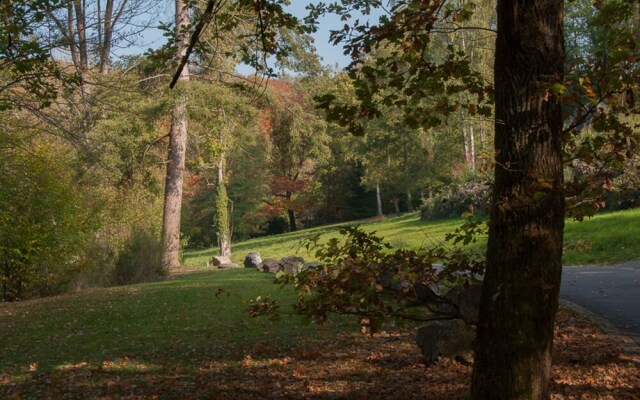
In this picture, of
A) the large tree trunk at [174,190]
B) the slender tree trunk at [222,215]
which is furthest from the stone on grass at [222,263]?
the slender tree trunk at [222,215]

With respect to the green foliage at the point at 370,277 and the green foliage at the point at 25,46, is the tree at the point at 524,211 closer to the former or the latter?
the green foliage at the point at 370,277

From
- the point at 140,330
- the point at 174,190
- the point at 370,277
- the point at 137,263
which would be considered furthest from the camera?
the point at 174,190

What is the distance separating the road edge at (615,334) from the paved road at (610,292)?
0.25 ft

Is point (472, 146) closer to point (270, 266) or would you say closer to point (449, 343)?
point (270, 266)

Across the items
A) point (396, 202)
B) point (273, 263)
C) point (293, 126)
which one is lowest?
point (273, 263)

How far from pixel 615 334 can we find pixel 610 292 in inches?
139

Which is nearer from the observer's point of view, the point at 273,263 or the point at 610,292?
the point at 610,292

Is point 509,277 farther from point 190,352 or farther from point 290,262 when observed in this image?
point 290,262

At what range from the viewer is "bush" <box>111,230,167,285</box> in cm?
2052

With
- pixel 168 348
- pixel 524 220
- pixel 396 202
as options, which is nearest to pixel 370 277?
pixel 524 220

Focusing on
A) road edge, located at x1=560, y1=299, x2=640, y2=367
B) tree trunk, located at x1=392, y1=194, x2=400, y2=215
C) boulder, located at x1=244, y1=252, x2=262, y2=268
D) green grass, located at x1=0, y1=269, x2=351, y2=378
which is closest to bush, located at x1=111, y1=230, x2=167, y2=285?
boulder, located at x1=244, y1=252, x2=262, y2=268

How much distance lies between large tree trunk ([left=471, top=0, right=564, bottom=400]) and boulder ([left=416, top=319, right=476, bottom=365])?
2951 mm

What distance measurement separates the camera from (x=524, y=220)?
13.5 feet

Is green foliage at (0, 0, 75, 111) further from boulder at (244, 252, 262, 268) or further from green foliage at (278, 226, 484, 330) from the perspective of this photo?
boulder at (244, 252, 262, 268)
